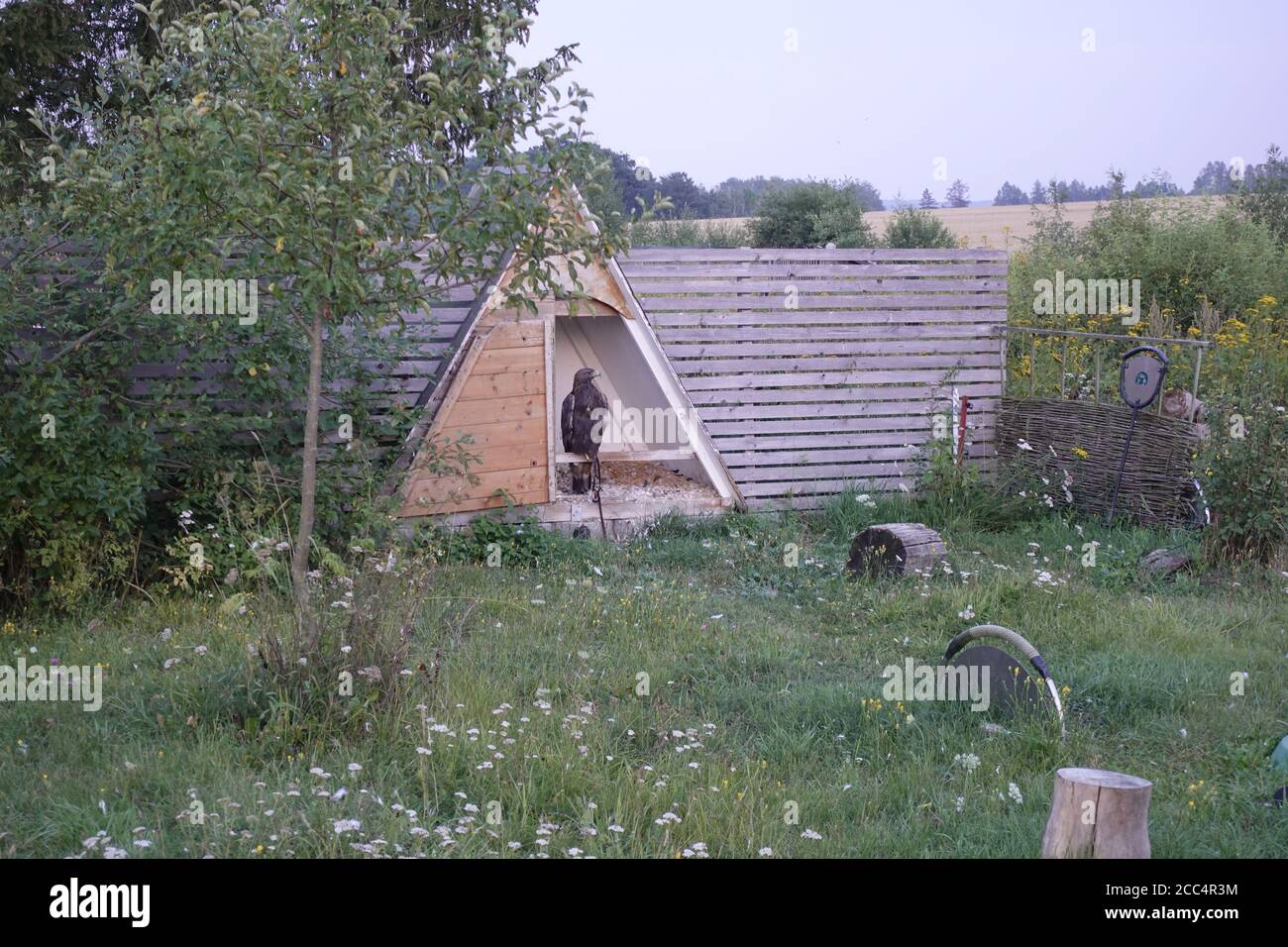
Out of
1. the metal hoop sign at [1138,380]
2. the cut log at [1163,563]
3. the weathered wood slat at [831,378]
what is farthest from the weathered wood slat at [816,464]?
the cut log at [1163,563]

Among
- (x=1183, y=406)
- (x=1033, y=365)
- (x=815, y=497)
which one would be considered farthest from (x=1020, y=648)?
(x=1033, y=365)

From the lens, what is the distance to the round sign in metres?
8.88

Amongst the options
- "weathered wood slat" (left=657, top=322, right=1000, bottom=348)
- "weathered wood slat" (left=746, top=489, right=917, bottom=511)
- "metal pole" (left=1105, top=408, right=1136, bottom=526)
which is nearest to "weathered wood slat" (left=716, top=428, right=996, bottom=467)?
"weathered wood slat" (left=746, top=489, right=917, bottom=511)

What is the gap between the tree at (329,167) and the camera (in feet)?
16.4

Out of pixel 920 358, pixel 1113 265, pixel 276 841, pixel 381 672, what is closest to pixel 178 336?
pixel 381 672

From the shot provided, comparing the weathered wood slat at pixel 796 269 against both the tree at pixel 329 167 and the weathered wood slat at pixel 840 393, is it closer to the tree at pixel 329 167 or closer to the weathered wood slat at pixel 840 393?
the weathered wood slat at pixel 840 393

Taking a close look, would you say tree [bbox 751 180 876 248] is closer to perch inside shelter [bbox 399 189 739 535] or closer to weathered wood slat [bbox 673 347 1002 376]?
weathered wood slat [bbox 673 347 1002 376]

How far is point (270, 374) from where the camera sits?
741 centimetres

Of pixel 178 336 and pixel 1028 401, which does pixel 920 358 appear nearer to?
pixel 1028 401

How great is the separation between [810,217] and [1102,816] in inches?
694

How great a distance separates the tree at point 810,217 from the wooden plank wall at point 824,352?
30.9 feet

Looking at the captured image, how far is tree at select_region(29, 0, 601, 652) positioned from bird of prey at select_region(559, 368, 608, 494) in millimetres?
3935

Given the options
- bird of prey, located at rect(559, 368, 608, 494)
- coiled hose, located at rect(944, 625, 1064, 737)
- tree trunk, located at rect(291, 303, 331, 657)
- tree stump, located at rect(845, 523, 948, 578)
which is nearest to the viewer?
coiled hose, located at rect(944, 625, 1064, 737)
